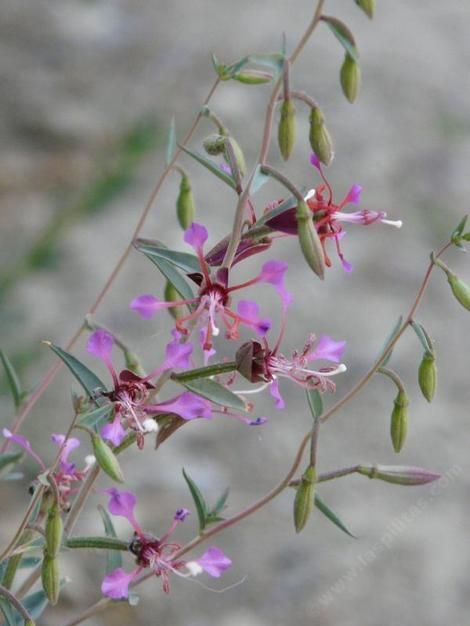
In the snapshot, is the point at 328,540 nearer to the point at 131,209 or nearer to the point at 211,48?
the point at 131,209

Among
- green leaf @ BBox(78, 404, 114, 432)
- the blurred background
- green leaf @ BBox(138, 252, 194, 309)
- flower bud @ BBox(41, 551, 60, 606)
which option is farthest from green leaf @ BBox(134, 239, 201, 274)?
the blurred background

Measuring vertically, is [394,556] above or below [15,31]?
below

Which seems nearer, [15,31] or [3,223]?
[3,223]

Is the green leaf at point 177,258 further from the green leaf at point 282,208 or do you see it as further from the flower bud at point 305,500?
the flower bud at point 305,500

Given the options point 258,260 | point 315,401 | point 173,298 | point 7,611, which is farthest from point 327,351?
point 258,260

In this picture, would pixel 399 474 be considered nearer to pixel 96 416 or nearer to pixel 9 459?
pixel 96 416

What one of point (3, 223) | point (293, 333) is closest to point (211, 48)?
point (3, 223)
